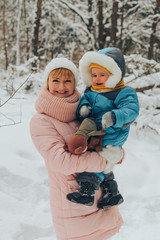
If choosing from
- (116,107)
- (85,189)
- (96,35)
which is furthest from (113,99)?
(96,35)

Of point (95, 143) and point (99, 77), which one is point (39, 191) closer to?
point (95, 143)

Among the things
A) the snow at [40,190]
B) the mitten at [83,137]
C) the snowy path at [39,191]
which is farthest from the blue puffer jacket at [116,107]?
the snowy path at [39,191]

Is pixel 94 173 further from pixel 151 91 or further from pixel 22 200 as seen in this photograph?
pixel 151 91

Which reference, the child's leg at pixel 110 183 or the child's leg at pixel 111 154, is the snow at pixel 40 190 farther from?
the child's leg at pixel 111 154

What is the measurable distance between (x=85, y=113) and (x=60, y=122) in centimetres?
20

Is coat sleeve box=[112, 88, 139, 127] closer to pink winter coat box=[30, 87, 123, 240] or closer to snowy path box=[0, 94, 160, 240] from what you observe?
pink winter coat box=[30, 87, 123, 240]

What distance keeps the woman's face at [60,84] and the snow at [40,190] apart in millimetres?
1387

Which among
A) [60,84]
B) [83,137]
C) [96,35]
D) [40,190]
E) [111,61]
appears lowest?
[40,190]

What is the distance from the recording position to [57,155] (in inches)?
64.6

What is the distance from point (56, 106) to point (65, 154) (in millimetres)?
359

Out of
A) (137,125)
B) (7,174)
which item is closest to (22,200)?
(7,174)

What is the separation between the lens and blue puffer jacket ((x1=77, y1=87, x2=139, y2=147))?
170 centimetres

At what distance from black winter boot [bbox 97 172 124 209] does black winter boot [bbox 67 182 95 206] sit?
0.15 meters

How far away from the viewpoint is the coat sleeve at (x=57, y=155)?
164cm
